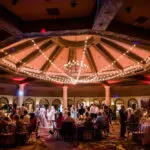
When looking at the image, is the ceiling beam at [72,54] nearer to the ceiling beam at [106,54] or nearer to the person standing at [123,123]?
the ceiling beam at [106,54]

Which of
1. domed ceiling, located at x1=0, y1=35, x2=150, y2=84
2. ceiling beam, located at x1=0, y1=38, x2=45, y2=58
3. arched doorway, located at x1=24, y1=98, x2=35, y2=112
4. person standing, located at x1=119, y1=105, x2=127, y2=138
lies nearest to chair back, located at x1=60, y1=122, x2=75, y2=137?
person standing, located at x1=119, y1=105, x2=127, y2=138

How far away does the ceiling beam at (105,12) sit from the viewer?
466 cm

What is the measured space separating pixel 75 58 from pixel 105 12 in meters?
8.87

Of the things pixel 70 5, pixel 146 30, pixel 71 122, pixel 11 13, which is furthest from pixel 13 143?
pixel 146 30

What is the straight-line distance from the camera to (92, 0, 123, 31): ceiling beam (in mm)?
4664

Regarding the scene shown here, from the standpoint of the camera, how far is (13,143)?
726 cm

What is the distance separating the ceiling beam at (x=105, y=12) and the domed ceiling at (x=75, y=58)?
3934mm

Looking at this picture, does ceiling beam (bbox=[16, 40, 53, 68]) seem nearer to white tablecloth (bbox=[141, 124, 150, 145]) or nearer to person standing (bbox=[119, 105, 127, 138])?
person standing (bbox=[119, 105, 127, 138])

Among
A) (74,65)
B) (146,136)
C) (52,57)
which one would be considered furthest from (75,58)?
(146,136)

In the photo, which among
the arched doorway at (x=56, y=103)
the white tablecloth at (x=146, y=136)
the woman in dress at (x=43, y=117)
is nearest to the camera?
the white tablecloth at (x=146, y=136)

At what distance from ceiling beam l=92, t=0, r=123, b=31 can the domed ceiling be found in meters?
3.93

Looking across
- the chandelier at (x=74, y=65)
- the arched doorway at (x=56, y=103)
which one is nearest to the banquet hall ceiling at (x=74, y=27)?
the chandelier at (x=74, y=65)

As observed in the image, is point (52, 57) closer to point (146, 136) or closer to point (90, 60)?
point (90, 60)

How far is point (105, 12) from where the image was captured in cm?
514
